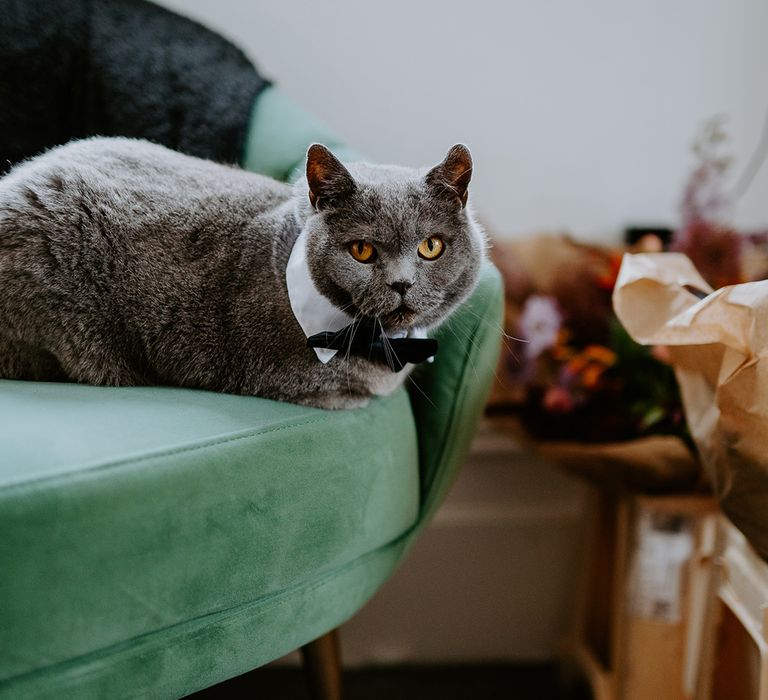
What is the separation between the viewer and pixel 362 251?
761mm

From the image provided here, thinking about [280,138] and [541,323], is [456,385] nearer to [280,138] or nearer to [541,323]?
[541,323]

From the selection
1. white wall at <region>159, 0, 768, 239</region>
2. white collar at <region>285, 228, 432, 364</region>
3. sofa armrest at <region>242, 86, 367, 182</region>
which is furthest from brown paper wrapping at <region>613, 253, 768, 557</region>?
white wall at <region>159, 0, 768, 239</region>

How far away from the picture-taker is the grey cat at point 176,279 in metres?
0.81

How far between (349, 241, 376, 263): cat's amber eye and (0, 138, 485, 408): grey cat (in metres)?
0.04

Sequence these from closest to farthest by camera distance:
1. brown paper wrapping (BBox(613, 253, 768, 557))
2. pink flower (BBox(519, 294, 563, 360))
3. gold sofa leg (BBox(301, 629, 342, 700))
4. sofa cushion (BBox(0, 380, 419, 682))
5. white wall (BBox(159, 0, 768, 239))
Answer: sofa cushion (BBox(0, 380, 419, 682)), brown paper wrapping (BBox(613, 253, 768, 557)), gold sofa leg (BBox(301, 629, 342, 700)), pink flower (BBox(519, 294, 563, 360)), white wall (BBox(159, 0, 768, 239))

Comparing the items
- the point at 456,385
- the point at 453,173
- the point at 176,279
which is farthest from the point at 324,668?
the point at 453,173

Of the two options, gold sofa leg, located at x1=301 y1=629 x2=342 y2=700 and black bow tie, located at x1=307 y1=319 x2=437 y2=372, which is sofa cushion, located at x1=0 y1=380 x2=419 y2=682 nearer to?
black bow tie, located at x1=307 y1=319 x2=437 y2=372

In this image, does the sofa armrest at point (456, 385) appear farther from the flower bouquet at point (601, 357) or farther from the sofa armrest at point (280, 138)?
the sofa armrest at point (280, 138)

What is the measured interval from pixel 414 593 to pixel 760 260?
2.75 feet

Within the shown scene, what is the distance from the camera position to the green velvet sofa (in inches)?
22.6

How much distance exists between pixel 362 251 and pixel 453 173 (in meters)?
0.12

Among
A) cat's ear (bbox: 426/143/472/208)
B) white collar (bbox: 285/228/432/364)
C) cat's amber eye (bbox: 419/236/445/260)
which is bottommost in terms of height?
white collar (bbox: 285/228/432/364)

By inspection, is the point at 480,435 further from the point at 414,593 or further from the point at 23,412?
the point at 23,412

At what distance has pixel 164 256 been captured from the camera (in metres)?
0.86
